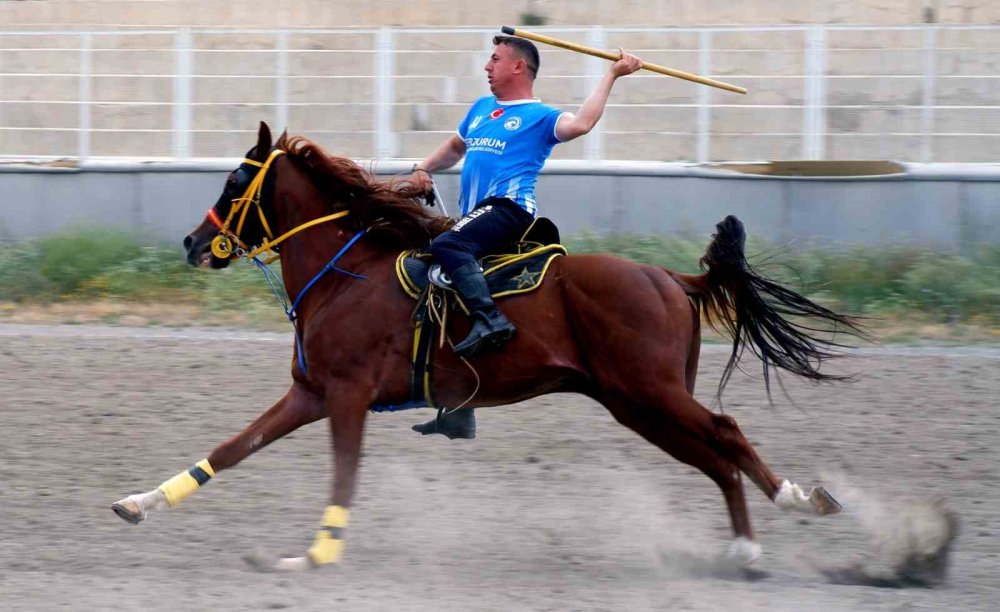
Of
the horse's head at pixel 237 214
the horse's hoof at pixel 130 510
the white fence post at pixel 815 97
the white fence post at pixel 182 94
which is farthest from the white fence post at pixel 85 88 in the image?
the horse's hoof at pixel 130 510

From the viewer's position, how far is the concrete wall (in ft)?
38.6

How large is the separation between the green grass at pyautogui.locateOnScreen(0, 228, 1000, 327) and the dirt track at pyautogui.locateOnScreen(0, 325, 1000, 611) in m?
1.52

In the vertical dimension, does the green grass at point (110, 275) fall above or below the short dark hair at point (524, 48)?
below

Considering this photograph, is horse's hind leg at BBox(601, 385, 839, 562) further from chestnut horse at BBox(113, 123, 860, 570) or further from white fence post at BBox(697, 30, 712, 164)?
white fence post at BBox(697, 30, 712, 164)

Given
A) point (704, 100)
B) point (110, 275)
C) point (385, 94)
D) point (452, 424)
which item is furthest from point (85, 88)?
point (452, 424)

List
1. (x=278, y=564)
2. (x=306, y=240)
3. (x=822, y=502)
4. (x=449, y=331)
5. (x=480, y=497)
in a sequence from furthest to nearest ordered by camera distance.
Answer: (x=480, y=497) < (x=306, y=240) < (x=449, y=331) < (x=822, y=502) < (x=278, y=564)

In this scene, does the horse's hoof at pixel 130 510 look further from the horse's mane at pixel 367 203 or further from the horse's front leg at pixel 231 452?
the horse's mane at pixel 367 203

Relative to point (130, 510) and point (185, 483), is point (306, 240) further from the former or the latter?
point (130, 510)

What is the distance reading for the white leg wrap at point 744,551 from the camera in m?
5.33

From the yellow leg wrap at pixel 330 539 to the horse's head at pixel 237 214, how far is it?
131cm

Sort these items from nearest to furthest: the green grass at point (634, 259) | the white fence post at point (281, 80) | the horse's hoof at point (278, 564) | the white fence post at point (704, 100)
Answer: the horse's hoof at point (278, 564) → the green grass at point (634, 259) → the white fence post at point (704, 100) → the white fence post at point (281, 80)

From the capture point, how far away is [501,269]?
5559mm

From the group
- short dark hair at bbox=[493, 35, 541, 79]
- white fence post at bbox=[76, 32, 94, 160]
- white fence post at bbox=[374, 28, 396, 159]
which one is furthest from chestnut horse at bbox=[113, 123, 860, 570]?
white fence post at bbox=[76, 32, 94, 160]

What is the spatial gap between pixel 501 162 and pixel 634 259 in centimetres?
617
